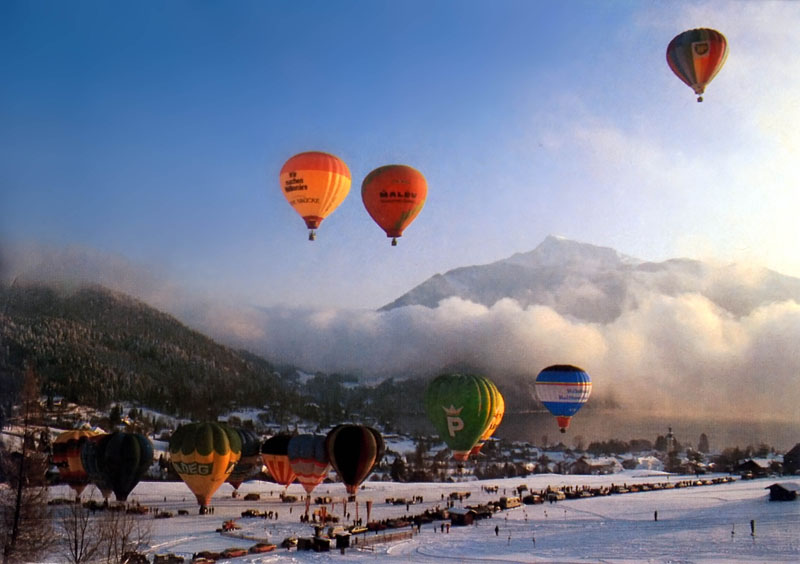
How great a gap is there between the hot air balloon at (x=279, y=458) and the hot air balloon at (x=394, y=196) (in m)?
14.4

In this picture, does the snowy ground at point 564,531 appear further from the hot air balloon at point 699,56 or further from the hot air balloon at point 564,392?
the hot air balloon at point 699,56

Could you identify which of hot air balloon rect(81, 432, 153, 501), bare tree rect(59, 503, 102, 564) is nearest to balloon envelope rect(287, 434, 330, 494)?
hot air balloon rect(81, 432, 153, 501)

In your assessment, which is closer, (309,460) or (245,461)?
(309,460)

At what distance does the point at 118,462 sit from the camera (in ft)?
117

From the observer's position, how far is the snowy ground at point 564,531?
22766 millimetres

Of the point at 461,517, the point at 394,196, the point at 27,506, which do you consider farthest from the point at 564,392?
the point at 27,506

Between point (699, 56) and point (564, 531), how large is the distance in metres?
17.1

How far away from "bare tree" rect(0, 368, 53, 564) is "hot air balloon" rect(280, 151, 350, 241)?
37.3ft

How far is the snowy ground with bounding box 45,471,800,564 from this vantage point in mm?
22766

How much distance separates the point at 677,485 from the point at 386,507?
25.1 meters

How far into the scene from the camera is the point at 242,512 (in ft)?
110

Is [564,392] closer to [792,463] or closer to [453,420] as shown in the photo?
[453,420]

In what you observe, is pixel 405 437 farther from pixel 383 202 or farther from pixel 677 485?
pixel 383 202

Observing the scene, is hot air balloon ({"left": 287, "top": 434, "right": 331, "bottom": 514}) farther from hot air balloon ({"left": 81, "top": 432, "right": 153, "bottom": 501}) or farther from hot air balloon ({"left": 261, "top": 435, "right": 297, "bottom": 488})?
hot air balloon ({"left": 81, "top": 432, "right": 153, "bottom": 501})
